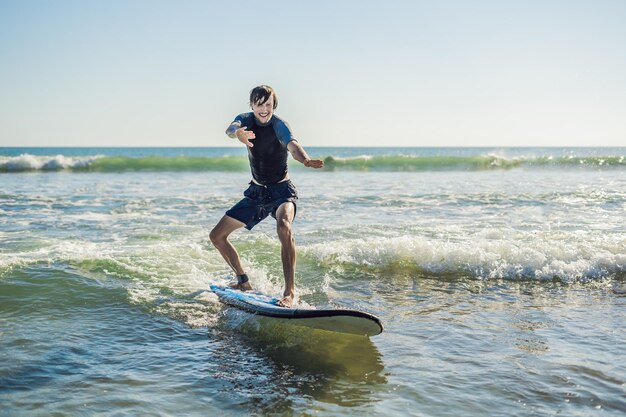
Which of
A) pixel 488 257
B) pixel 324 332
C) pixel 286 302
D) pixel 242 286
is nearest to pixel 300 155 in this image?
pixel 286 302

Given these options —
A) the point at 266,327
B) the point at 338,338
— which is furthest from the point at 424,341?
the point at 266,327

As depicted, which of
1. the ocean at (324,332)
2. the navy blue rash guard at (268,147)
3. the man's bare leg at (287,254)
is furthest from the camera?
the navy blue rash guard at (268,147)

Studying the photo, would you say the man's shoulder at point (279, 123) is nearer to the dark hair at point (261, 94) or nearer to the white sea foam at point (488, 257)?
the dark hair at point (261, 94)

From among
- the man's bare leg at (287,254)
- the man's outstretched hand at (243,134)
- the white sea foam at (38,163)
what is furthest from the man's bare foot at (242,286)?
the white sea foam at (38,163)

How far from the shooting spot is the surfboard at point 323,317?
5.26m

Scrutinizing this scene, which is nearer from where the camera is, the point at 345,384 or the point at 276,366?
the point at 345,384

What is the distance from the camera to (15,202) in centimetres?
1731

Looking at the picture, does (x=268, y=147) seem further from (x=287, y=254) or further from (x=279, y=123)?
(x=287, y=254)

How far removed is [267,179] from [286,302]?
4.84 feet

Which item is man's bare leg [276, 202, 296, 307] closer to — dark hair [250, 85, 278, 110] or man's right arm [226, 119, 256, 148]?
man's right arm [226, 119, 256, 148]

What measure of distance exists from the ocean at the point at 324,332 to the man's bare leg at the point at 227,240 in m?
0.46

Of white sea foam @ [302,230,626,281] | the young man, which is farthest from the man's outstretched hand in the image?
white sea foam @ [302,230,626,281]

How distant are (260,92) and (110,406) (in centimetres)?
360

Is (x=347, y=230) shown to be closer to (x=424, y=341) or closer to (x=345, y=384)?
(x=424, y=341)
